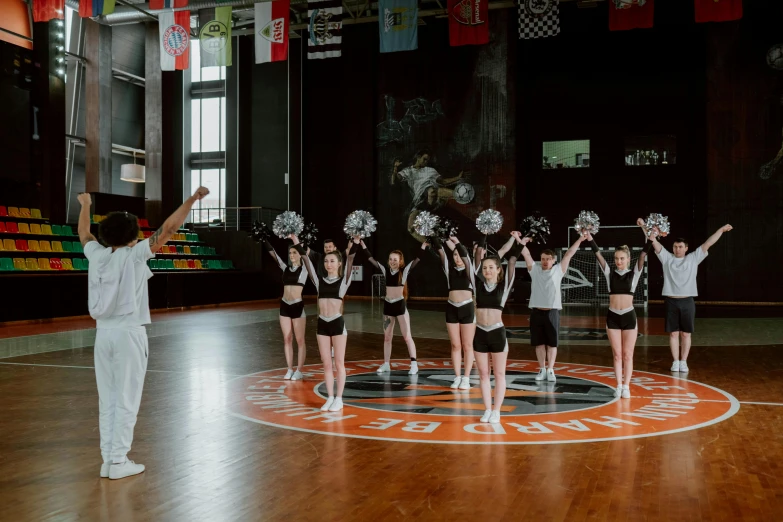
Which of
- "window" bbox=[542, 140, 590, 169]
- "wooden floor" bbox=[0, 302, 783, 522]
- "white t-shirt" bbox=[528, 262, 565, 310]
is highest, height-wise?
"window" bbox=[542, 140, 590, 169]

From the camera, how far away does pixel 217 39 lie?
18844 mm

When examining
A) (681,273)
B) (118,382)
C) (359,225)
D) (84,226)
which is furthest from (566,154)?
(118,382)

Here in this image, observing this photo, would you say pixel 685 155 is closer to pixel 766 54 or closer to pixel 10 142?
pixel 766 54

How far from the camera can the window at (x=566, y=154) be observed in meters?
25.8

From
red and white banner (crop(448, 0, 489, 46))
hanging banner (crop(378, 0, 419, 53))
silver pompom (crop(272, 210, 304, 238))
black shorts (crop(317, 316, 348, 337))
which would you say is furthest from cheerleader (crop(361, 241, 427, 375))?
red and white banner (crop(448, 0, 489, 46))

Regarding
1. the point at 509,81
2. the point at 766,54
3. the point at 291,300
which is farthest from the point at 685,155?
the point at 291,300

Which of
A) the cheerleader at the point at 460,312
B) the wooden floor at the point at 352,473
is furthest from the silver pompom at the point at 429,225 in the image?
the wooden floor at the point at 352,473

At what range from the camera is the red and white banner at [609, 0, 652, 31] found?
17.0 metres

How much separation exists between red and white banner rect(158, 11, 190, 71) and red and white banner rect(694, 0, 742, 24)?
12828mm

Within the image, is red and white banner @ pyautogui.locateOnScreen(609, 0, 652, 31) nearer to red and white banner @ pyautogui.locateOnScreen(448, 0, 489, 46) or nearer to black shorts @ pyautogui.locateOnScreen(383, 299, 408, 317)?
red and white banner @ pyautogui.locateOnScreen(448, 0, 489, 46)

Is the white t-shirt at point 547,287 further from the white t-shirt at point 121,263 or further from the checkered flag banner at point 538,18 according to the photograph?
the checkered flag banner at point 538,18

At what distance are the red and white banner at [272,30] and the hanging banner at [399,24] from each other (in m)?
2.62

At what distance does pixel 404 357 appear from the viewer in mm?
11484

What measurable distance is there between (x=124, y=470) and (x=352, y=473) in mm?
1587
